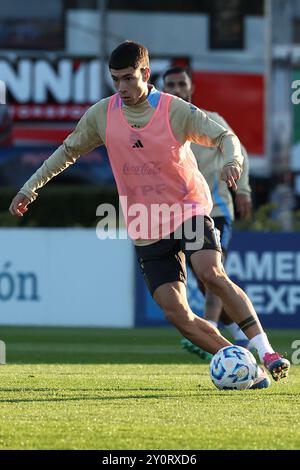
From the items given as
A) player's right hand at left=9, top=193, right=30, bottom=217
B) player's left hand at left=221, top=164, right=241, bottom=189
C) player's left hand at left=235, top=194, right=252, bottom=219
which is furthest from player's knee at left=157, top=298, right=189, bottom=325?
player's left hand at left=235, top=194, right=252, bottom=219

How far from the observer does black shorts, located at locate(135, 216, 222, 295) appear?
357 inches

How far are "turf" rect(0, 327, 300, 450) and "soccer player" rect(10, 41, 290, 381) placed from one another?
0.58 metres

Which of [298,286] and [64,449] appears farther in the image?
[298,286]

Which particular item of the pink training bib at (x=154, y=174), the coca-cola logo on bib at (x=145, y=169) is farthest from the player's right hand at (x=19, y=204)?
the coca-cola logo on bib at (x=145, y=169)

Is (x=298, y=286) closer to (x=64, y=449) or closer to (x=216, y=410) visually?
(x=216, y=410)

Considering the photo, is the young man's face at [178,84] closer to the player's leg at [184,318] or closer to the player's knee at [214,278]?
the player's leg at [184,318]

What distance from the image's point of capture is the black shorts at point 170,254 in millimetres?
9078

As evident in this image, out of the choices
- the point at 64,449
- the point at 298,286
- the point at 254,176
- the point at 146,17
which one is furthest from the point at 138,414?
the point at 146,17

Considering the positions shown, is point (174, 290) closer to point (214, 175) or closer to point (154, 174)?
point (154, 174)

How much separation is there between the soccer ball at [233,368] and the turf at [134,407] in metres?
0.10

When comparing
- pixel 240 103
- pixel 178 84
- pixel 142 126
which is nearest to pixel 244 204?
pixel 178 84

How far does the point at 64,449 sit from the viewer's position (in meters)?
6.55

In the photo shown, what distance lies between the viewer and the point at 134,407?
809 cm

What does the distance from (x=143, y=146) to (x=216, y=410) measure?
2.01 metres
